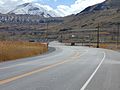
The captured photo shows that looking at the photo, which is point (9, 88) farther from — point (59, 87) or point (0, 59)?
point (0, 59)

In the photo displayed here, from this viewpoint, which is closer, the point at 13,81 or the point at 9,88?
the point at 9,88

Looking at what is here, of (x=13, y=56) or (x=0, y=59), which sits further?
(x=13, y=56)

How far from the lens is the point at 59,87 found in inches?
592

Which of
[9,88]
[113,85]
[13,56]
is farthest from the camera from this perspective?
[13,56]

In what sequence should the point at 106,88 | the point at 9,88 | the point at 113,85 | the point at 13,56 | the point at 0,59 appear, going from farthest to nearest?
1. the point at 13,56
2. the point at 0,59
3. the point at 113,85
4. the point at 106,88
5. the point at 9,88

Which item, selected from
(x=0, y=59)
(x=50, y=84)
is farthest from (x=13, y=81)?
(x=0, y=59)

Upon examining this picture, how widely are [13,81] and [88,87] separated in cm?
318

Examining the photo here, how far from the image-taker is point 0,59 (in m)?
35.4

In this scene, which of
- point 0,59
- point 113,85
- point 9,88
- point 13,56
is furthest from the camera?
point 13,56

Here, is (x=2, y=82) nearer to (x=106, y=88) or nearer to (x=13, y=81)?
(x=13, y=81)

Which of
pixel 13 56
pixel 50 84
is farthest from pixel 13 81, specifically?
pixel 13 56

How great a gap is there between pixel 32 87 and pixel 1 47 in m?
26.4

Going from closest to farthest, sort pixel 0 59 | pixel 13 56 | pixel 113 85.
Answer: pixel 113 85 < pixel 0 59 < pixel 13 56

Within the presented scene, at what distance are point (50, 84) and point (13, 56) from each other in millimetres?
24451
